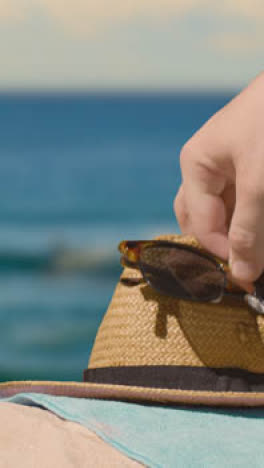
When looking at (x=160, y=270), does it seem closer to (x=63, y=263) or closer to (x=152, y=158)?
(x=63, y=263)

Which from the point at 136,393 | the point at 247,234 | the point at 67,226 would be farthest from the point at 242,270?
the point at 67,226

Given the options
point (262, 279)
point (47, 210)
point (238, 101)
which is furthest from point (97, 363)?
point (47, 210)

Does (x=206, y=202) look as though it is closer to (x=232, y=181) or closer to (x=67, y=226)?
(x=232, y=181)

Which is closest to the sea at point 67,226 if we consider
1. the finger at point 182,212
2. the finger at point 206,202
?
the finger at point 182,212

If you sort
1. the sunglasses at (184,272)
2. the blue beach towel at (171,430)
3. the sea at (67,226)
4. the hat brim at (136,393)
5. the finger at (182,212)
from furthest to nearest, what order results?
the sea at (67,226), the finger at (182,212), the sunglasses at (184,272), the hat brim at (136,393), the blue beach towel at (171,430)

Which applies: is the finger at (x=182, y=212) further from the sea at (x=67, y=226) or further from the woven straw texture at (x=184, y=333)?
the sea at (x=67, y=226)

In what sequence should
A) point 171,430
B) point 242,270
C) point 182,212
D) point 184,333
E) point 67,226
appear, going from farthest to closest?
1. point 67,226
2. point 182,212
3. point 184,333
4. point 242,270
5. point 171,430
